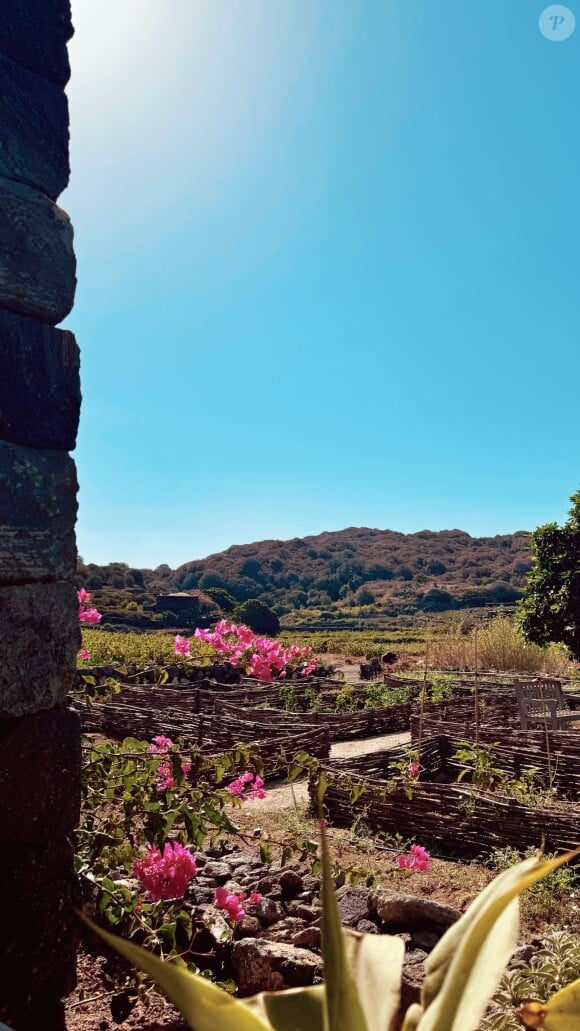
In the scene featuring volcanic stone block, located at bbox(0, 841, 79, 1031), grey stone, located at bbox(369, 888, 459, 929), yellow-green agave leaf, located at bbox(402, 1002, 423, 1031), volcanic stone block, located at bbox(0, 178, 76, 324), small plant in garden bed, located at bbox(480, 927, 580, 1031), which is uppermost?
volcanic stone block, located at bbox(0, 178, 76, 324)

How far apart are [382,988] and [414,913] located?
2.99m

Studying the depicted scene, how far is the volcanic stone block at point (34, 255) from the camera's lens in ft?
6.01

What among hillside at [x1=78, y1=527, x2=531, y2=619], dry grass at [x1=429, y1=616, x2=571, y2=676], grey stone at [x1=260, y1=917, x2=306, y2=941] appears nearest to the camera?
grey stone at [x1=260, y1=917, x2=306, y2=941]

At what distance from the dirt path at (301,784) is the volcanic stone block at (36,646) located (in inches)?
148

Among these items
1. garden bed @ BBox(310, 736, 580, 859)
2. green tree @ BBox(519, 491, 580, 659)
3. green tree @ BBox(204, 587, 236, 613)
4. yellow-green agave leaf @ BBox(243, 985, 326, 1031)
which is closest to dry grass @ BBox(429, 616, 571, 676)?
green tree @ BBox(519, 491, 580, 659)

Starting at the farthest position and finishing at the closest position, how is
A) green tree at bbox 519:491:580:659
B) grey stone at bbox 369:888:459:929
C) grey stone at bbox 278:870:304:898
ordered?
green tree at bbox 519:491:580:659, grey stone at bbox 278:870:304:898, grey stone at bbox 369:888:459:929

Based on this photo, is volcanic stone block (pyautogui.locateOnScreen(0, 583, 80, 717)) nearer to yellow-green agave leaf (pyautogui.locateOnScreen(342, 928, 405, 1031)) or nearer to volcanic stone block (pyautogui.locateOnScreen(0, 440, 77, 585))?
volcanic stone block (pyautogui.locateOnScreen(0, 440, 77, 585))

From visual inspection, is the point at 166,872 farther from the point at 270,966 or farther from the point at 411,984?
the point at 411,984

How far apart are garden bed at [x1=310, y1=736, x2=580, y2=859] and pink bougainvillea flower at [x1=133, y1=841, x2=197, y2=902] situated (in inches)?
93.8

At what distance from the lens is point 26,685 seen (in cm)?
175

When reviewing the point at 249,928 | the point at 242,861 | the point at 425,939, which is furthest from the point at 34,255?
the point at 242,861

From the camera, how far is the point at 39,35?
6.59 feet

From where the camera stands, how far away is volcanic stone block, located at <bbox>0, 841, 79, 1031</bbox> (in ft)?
5.47

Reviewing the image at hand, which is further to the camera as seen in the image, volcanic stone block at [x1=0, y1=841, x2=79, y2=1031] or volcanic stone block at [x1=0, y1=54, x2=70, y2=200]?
volcanic stone block at [x1=0, y1=54, x2=70, y2=200]
